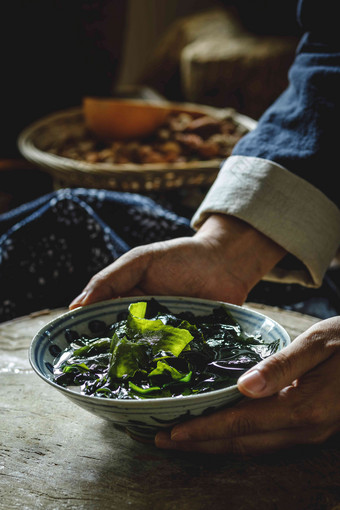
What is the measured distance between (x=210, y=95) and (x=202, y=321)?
10.9ft

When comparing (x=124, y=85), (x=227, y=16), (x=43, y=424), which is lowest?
(x=124, y=85)

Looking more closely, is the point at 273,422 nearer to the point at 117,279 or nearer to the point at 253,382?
the point at 253,382

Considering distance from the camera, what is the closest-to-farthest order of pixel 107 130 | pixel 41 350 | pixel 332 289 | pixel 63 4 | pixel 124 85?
1. pixel 41 350
2. pixel 332 289
3. pixel 107 130
4. pixel 63 4
5. pixel 124 85

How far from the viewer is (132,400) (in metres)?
0.82

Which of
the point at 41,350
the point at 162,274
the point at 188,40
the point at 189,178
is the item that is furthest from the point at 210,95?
the point at 41,350

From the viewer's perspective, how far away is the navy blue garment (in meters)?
1.89

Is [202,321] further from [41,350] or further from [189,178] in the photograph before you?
[189,178]

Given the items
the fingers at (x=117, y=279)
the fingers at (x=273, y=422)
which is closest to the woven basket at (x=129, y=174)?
the fingers at (x=117, y=279)

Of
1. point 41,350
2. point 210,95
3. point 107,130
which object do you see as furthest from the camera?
point 210,95

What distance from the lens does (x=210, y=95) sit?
4168 mm

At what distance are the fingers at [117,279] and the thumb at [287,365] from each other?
0.48 m

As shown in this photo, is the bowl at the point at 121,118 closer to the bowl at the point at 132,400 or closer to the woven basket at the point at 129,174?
the woven basket at the point at 129,174

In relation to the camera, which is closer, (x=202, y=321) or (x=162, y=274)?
(x=202, y=321)

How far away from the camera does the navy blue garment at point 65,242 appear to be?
1893mm
